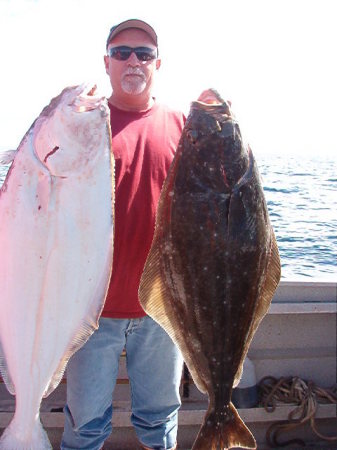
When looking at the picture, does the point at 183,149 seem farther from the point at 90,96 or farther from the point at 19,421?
the point at 19,421

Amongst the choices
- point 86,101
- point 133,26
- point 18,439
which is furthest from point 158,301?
point 133,26

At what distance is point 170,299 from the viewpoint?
2.20 meters

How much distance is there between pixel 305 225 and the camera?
937 cm

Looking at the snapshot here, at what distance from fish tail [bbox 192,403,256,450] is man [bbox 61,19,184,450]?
1.50 feet

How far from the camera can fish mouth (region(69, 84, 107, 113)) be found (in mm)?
2014

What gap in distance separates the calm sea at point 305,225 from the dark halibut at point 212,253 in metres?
2.27

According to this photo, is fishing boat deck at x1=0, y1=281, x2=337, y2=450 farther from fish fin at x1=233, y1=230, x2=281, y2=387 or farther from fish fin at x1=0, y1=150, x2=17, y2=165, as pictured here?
fish fin at x1=0, y1=150, x2=17, y2=165

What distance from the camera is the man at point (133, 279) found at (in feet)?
8.25

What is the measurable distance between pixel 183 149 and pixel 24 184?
667 mm

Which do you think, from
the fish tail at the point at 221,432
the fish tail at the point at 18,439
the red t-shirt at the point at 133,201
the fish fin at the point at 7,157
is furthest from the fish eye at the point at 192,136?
the fish tail at the point at 18,439

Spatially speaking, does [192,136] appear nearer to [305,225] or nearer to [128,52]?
[128,52]

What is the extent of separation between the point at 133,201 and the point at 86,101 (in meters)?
0.63

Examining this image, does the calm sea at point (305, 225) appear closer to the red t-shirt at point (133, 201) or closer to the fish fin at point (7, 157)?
the red t-shirt at point (133, 201)

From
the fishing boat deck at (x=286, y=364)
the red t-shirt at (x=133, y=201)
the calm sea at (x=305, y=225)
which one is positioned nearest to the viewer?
the red t-shirt at (x=133, y=201)
